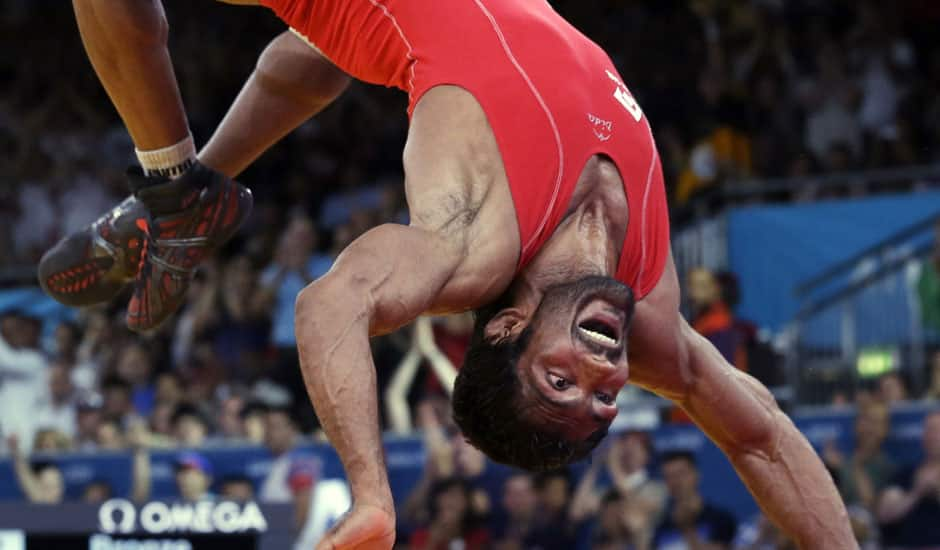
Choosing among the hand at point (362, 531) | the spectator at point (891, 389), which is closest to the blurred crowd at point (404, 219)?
the spectator at point (891, 389)

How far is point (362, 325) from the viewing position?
2.80 m

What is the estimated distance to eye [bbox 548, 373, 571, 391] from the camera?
2965mm

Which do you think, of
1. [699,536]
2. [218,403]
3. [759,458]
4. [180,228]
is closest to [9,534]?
[180,228]

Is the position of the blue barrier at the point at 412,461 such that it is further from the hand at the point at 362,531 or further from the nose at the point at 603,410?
the hand at the point at 362,531

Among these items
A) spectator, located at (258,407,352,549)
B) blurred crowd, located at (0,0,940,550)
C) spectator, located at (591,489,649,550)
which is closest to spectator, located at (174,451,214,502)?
blurred crowd, located at (0,0,940,550)

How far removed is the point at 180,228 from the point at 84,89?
9988mm

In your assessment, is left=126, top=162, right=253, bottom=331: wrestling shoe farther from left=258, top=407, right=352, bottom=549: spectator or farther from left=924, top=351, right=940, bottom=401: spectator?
left=924, top=351, right=940, bottom=401: spectator

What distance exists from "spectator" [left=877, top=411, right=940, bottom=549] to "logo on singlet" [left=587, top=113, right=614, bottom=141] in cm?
375

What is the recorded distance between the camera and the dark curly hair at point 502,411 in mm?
3006

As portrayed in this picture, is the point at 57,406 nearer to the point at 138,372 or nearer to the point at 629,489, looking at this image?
the point at 138,372

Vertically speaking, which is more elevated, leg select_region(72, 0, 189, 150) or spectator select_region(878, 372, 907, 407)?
leg select_region(72, 0, 189, 150)

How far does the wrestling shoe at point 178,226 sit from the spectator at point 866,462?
12.0 ft

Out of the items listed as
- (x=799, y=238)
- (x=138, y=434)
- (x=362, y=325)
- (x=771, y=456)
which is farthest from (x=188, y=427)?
(x=362, y=325)

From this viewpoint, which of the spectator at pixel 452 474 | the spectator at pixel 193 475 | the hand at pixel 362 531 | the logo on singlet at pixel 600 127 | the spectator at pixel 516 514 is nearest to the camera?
the hand at pixel 362 531
